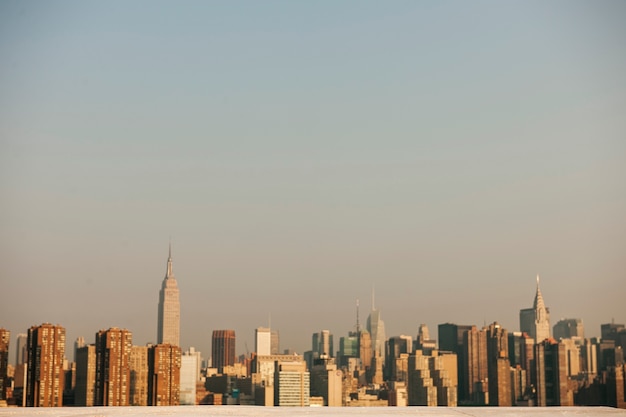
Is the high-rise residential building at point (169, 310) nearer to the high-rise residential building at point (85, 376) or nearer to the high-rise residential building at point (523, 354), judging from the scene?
the high-rise residential building at point (85, 376)

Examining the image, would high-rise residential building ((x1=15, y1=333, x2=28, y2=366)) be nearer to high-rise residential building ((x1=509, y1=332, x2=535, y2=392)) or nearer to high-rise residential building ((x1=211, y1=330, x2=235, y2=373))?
high-rise residential building ((x1=211, y1=330, x2=235, y2=373))

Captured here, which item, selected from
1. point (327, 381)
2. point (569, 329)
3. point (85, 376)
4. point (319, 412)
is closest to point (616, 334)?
point (569, 329)

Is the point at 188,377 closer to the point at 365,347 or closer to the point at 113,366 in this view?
the point at 113,366

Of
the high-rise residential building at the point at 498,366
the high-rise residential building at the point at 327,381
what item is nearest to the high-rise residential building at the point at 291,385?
the high-rise residential building at the point at 327,381

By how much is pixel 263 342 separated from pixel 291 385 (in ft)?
19.1

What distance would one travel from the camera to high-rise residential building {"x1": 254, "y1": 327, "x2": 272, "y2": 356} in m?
63.1

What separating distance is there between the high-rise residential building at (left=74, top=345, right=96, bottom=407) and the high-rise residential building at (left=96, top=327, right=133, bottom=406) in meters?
0.29

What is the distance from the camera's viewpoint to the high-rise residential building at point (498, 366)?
2269 inches

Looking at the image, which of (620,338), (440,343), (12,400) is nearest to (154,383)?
(12,400)

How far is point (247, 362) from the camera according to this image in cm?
6800

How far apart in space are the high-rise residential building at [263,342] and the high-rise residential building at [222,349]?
1.73 metres

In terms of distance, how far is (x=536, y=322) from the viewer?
64562mm

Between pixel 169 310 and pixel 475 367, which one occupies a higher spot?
pixel 169 310

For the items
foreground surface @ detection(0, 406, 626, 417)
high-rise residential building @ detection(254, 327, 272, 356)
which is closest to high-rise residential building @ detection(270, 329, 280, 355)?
high-rise residential building @ detection(254, 327, 272, 356)
